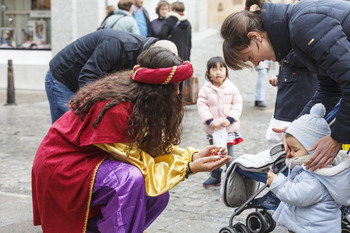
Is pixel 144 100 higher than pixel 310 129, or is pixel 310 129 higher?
pixel 144 100

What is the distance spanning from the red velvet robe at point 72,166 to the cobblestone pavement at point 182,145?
0.81 meters

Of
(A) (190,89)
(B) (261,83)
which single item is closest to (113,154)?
(A) (190,89)

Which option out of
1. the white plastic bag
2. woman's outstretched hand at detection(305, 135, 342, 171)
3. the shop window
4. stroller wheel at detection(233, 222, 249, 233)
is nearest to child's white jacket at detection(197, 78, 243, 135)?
the white plastic bag

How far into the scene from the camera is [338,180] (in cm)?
322

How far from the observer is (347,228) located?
146 inches

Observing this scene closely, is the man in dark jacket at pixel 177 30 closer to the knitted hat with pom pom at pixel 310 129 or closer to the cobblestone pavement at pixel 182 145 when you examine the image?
the cobblestone pavement at pixel 182 145

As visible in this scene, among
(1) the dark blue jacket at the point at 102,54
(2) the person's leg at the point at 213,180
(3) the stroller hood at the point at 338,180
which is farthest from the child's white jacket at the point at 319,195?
(2) the person's leg at the point at 213,180

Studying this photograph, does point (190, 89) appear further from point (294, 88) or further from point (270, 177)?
point (270, 177)

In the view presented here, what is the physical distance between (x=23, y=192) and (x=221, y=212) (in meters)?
1.87

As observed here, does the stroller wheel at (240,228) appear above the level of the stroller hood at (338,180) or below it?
below

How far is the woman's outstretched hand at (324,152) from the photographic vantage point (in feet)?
9.41

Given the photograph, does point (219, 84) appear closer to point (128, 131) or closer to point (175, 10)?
point (128, 131)

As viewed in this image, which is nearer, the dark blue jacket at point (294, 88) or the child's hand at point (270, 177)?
the child's hand at point (270, 177)

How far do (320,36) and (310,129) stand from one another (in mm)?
807
